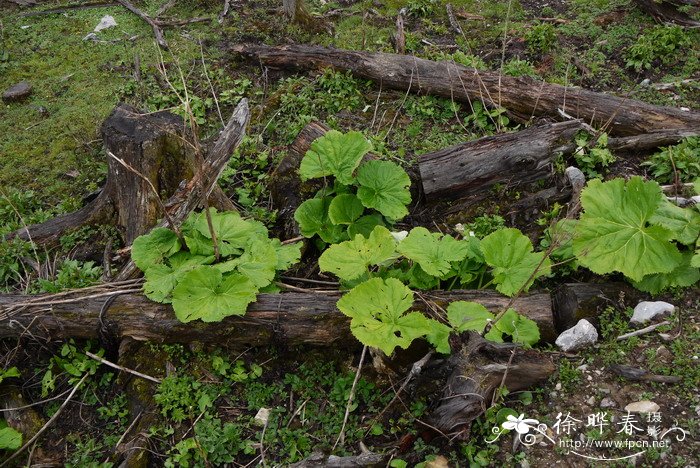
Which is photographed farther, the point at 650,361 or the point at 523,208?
the point at 523,208

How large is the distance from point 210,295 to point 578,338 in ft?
7.77

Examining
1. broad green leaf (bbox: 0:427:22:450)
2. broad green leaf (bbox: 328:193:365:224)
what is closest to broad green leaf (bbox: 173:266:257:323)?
broad green leaf (bbox: 328:193:365:224)

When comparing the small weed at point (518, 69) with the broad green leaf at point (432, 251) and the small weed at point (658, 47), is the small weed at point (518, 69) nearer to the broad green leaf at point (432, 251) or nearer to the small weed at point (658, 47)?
the small weed at point (658, 47)

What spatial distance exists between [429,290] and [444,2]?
207 inches

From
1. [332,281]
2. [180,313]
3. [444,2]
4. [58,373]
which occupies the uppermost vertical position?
[444,2]

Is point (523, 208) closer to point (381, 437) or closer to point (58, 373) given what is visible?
point (381, 437)

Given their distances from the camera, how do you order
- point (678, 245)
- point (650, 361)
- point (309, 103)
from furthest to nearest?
point (309, 103)
point (678, 245)
point (650, 361)

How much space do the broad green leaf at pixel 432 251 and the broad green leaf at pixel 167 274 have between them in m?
1.41

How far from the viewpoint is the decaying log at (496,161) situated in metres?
4.65

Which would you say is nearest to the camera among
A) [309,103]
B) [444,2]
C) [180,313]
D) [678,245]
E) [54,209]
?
[180,313]

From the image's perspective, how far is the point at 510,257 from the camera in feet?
12.7

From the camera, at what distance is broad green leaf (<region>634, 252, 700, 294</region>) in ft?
12.2

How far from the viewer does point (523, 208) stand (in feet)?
15.3

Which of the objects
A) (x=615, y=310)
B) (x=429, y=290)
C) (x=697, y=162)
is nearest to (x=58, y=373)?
(x=429, y=290)
